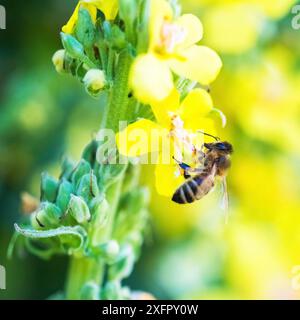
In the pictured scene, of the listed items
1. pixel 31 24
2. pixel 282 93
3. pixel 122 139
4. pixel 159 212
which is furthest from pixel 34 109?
pixel 122 139

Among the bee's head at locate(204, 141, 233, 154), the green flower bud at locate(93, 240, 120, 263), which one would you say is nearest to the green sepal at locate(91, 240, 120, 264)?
the green flower bud at locate(93, 240, 120, 263)

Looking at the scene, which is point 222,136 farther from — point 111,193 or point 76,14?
point 76,14

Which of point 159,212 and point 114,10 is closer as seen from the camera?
point 114,10

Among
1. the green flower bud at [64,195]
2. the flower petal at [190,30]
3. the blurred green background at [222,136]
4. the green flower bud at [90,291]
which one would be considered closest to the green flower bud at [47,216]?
the green flower bud at [64,195]

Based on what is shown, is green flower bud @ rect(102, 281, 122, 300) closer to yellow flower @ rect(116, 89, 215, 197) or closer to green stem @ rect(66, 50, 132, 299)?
green stem @ rect(66, 50, 132, 299)

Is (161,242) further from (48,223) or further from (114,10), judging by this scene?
(114,10)

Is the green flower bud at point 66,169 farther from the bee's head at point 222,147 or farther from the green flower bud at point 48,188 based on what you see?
the bee's head at point 222,147
